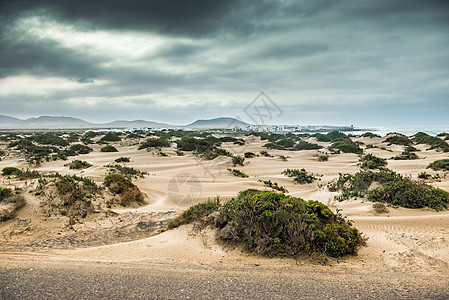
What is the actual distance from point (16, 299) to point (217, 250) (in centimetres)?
323

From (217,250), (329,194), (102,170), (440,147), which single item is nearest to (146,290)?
(217,250)

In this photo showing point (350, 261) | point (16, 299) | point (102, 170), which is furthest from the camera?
point (102, 170)

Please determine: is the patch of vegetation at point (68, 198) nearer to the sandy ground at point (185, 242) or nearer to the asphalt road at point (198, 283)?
the sandy ground at point (185, 242)

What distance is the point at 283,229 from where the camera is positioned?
524cm

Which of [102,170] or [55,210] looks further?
[102,170]

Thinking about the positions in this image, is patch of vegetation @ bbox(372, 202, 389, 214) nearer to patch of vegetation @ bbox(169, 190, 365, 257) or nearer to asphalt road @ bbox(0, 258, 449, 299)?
patch of vegetation @ bbox(169, 190, 365, 257)

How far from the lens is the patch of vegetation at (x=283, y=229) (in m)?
5.03

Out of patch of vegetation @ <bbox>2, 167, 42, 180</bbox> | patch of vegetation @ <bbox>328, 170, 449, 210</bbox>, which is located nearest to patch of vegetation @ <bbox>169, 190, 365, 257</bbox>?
patch of vegetation @ <bbox>328, 170, 449, 210</bbox>

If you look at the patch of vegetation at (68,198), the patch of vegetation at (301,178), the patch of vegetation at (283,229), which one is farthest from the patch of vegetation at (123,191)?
the patch of vegetation at (301,178)

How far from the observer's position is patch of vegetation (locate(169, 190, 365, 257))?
16.5ft

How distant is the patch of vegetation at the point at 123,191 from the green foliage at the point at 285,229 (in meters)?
5.26

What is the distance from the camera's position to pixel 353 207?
889 centimetres

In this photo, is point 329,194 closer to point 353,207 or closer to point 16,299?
point 353,207

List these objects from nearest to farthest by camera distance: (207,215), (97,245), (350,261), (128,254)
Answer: (350,261), (128,254), (97,245), (207,215)
